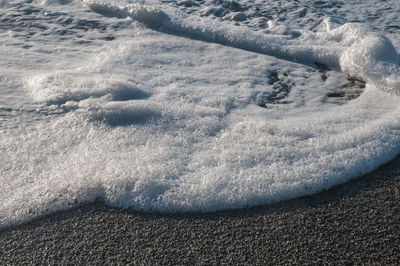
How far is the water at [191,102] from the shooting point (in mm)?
2434

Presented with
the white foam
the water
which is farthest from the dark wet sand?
the white foam

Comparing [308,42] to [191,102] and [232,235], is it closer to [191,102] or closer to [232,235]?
[191,102]

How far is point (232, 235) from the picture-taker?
7.00ft

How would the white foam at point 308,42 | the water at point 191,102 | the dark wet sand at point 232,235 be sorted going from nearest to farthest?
the dark wet sand at point 232,235 → the water at point 191,102 → the white foam at point 308,42

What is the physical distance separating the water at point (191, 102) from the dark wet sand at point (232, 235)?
0.27ft

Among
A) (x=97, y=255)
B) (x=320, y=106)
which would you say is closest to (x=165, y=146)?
(x=97, y=255)

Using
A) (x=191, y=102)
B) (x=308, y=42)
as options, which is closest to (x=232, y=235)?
(x=191, y=102)

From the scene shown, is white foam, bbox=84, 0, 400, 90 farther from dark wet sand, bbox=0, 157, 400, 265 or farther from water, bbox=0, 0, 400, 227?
dark wet sand, bbox=0, 157, 400, 265

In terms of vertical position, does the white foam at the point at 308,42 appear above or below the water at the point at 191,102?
above

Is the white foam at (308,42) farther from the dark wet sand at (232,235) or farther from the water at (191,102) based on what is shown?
the dark wet sand at (232,235)

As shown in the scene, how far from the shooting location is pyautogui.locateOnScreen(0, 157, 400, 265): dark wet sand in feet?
6.62

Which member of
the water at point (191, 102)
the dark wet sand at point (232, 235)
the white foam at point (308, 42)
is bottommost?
the dark wet sand at point (232, 235)

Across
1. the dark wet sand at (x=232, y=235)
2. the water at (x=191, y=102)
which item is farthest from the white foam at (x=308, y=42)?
the dark wet sand at (x=232, y=235)

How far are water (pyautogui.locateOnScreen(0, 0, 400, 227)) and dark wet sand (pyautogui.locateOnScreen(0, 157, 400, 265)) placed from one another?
0.08 m
